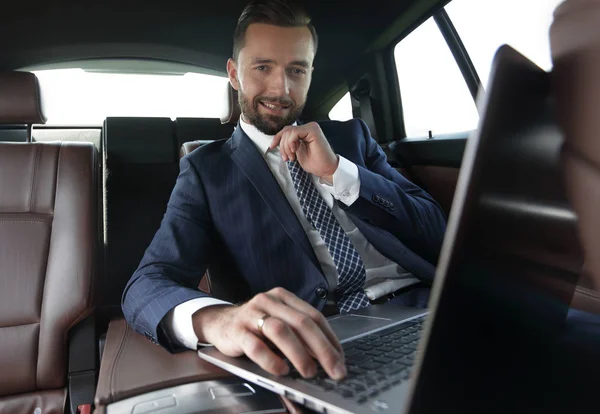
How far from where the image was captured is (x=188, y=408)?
0.60 m

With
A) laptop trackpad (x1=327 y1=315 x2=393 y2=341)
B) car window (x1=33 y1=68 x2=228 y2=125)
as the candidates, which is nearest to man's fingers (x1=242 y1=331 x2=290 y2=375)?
laptop trackpad (x1=327 y1=315 x2=393 y2=341)

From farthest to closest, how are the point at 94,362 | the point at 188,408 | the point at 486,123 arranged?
the point at 94,362 → the point at 188,408 → the point at 486,123

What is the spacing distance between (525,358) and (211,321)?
1.75 feet

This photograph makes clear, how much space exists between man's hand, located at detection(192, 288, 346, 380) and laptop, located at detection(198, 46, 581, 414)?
0.78 ft

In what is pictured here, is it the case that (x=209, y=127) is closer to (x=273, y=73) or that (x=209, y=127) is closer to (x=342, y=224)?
(x=273, y=73)

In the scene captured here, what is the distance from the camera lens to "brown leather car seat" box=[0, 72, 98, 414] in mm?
1357

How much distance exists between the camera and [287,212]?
1.25 metres

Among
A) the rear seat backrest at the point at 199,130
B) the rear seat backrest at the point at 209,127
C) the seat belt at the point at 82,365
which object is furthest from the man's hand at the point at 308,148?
the rear seat backrest at the point at 199,130

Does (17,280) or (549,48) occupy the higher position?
(549,48)

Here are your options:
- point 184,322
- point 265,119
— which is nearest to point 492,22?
point 265,119

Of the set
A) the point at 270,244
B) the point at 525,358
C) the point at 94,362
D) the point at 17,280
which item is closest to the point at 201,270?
the point at 270,244

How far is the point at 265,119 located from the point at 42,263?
731 millimetres

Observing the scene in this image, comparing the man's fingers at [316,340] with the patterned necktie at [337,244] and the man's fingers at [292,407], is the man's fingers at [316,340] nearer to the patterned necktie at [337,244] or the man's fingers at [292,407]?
the man's fingers at [292,407]

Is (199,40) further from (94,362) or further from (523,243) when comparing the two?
(523,243)
